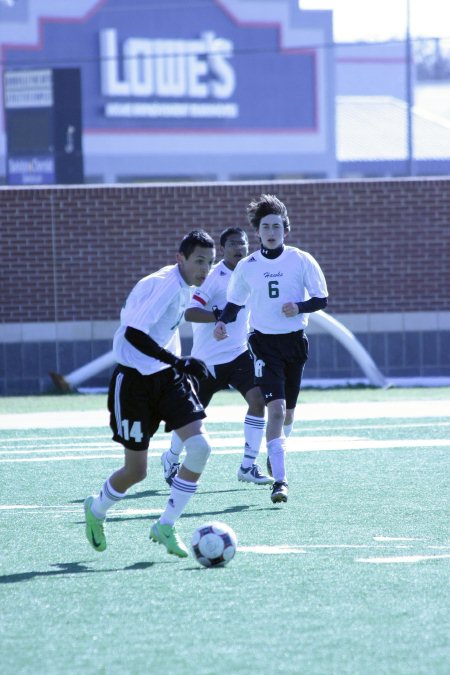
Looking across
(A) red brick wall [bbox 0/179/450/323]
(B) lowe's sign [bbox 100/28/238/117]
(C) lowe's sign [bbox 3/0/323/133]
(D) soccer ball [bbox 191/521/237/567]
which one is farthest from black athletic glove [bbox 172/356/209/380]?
(B) lowe's sign [bbox 100/28/238/117]

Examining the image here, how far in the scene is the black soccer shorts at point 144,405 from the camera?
7.92 meters

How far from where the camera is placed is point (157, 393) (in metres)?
7.98

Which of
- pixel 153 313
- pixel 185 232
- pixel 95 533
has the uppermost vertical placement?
pixel 153 313

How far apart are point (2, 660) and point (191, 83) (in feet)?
159

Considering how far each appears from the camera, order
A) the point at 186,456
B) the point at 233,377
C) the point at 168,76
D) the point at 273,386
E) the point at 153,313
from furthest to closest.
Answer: the point at 168,76 < the point at 233,377 < the point at 273,386 < the point at 186,456 < the point at 153,313

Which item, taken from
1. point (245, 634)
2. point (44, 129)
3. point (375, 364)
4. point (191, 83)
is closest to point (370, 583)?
point (245, 634)

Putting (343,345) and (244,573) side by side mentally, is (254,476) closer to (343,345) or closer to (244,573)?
(244,573)

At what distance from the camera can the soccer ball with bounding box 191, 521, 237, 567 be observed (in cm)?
745

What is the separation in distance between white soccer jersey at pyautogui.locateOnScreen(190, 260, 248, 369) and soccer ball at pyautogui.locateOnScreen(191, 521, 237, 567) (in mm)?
3968

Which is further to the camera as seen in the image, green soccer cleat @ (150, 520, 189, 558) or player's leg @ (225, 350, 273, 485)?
player's leg @ (225, 350, 273, 485)

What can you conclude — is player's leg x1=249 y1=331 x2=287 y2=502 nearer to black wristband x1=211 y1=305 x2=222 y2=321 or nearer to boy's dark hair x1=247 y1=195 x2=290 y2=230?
black wristband x1=211 y1=305 x2=222 y2=321

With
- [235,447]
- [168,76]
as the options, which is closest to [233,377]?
[235,447]

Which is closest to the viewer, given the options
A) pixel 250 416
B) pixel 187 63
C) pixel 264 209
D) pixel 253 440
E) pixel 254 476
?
pixel 264 209

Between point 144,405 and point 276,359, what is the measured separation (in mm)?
2550
